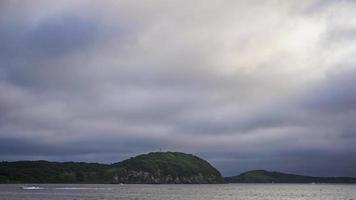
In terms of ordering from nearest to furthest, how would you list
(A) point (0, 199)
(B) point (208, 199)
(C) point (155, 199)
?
(A) point (0, 199), (C) point (155, 199), (B) point (208, 199)

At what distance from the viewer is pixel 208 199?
189 meters

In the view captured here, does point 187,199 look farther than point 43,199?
Yes

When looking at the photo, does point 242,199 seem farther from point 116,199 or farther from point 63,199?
point 63,199

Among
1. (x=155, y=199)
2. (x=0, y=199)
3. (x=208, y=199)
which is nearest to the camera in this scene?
(x=0, y=199)

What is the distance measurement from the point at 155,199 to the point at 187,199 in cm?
1307

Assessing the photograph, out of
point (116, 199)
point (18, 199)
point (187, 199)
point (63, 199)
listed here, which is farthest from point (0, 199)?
point (187, 199)

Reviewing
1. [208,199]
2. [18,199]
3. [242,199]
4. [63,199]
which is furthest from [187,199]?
[18,199]

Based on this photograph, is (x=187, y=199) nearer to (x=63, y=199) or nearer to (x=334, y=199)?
(x=63, y=199)

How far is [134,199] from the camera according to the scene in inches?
6673

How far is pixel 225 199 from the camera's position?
19150 cm

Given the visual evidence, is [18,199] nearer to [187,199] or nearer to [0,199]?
[0,199]

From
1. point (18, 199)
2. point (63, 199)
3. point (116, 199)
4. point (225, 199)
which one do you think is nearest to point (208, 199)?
point (225, 199)

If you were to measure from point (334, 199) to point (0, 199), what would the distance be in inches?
4707

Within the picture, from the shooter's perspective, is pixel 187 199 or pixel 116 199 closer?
pixel 116 199
